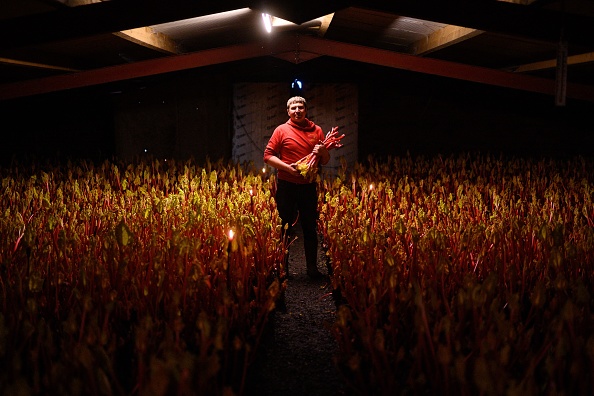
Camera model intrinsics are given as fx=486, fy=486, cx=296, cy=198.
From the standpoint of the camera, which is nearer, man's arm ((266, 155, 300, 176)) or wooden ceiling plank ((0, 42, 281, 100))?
man's arm ((266, 155, 300, 176))

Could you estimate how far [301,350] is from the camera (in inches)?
118

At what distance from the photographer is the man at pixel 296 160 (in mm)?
4289

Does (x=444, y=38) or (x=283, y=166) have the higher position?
(x=444, y=38)

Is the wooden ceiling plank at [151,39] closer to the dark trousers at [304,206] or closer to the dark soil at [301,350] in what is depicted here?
the dark trousers at [304,206]

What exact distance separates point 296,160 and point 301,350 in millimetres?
1851

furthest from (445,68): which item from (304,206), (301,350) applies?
(301,350)

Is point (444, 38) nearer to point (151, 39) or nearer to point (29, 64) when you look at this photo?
point (151, 39)

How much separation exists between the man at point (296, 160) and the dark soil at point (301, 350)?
1.52 ft

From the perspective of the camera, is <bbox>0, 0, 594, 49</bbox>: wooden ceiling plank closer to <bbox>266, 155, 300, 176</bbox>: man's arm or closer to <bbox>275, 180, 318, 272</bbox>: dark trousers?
<bbox>266, 155, 300, 176</bbox>: man's arm

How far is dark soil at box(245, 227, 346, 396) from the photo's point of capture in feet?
8.12

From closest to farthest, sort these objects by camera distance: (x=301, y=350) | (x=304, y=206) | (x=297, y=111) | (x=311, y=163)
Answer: (x=301, y=350), (x=311, y=163), (x=297, y=111), (x=304, y=206)

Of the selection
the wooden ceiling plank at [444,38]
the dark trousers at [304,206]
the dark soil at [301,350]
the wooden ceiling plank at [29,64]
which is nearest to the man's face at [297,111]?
the dark trousers at [304,206]

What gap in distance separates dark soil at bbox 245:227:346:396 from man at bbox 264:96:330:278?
1.52 feet

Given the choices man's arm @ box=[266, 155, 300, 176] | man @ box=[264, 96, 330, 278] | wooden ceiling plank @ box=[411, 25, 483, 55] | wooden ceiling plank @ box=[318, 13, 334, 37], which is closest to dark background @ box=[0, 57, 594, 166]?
wooden ceiling plank @ box=[411, 25, 483, 55]
